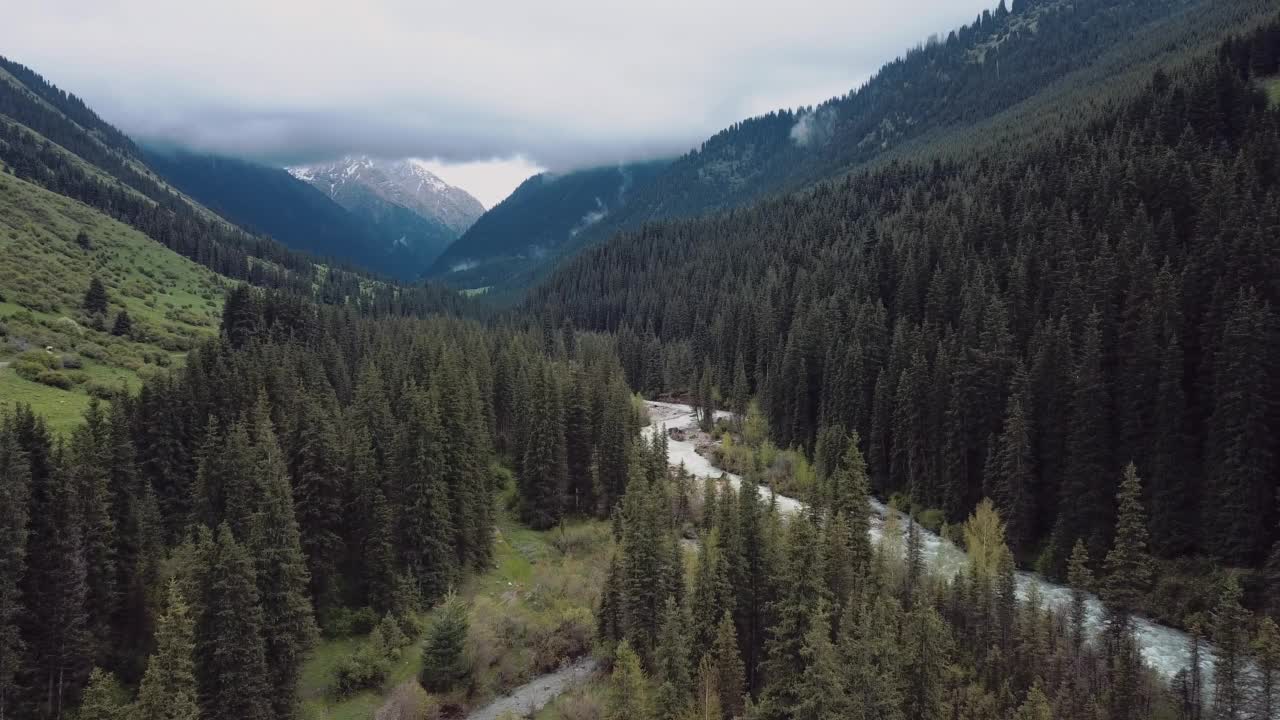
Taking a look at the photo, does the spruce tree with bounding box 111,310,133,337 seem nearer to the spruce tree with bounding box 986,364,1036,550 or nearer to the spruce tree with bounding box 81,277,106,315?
the spruce tree with bounding box 81,277,106,315

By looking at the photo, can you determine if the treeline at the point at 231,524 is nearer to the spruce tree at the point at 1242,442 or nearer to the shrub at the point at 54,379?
the shrub at the point at 54,379

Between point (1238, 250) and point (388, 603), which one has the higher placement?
point (1238, 250)

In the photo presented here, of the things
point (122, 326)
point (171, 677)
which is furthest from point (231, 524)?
point (122, 326)

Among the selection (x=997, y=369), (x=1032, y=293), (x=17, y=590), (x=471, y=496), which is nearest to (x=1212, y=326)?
(x=997, y=369)

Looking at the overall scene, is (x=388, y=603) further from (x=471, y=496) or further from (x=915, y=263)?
(x=915, y=263)

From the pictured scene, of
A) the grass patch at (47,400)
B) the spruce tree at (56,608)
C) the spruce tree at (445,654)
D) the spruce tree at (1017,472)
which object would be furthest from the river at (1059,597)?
the grass patch at (47,400)

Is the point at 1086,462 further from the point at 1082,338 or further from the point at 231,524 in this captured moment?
the point at 231,524

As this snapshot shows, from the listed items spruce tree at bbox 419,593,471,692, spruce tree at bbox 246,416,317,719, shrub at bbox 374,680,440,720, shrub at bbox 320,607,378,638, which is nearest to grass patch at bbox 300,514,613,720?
shrub at bbox 320,607,378,638
